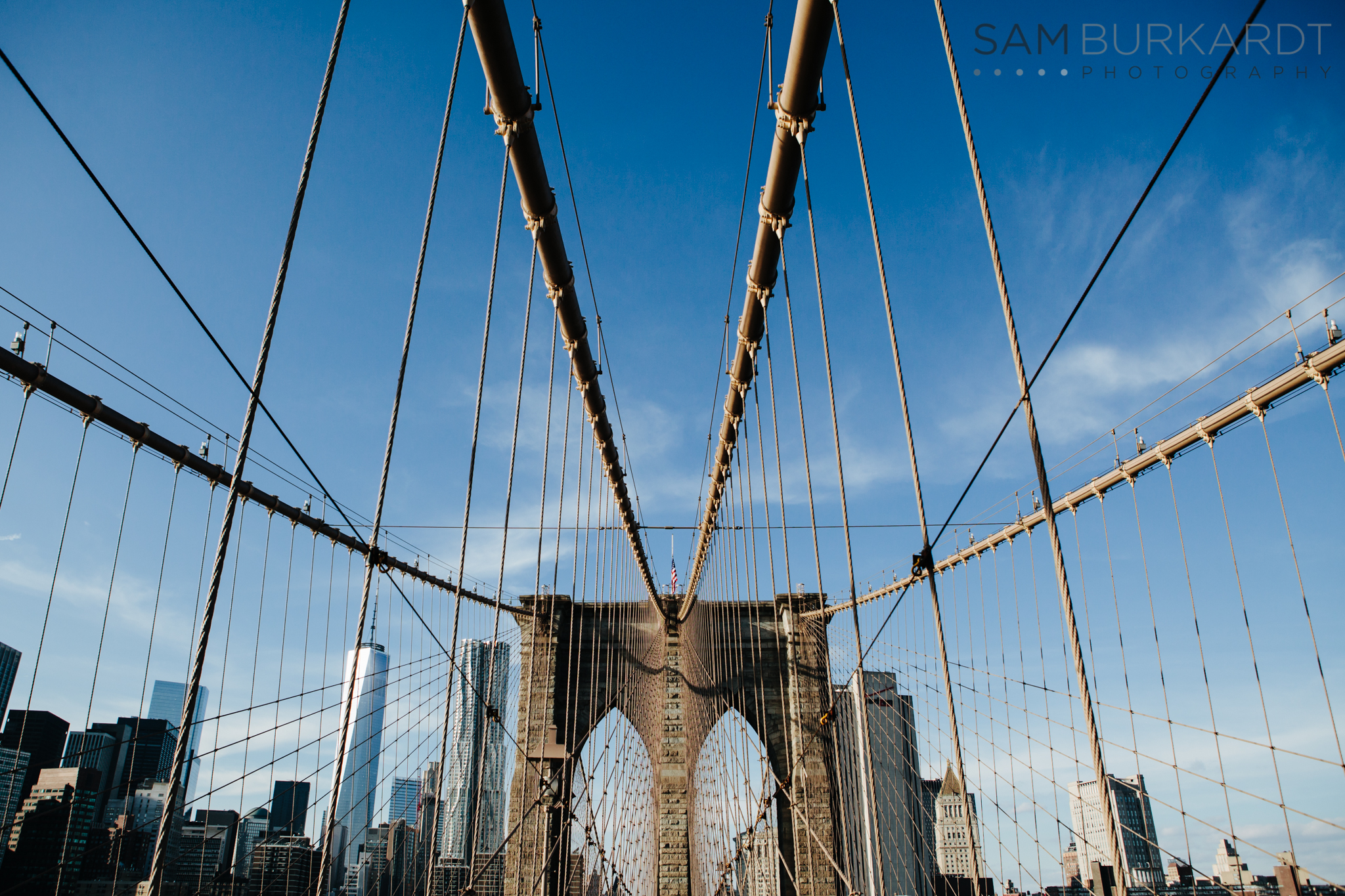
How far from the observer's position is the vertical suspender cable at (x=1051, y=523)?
1.88 meters

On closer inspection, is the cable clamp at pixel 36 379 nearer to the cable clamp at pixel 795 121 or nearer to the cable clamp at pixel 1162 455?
the cable clamp at pixel 795 121

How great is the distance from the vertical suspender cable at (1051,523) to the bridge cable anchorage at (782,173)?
1.40 metres

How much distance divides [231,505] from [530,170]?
10.8ft

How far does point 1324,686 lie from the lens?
4.02 metres

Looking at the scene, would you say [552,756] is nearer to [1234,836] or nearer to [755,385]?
[755,385]

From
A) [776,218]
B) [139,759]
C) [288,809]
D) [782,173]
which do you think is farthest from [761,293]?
[288,809]

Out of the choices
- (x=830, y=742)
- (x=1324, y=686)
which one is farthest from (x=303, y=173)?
(x=830, y=742)

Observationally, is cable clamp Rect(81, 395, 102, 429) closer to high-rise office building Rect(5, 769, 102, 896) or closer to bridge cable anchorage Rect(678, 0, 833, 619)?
high-rise office building Rect(5, 769, 102, 896)

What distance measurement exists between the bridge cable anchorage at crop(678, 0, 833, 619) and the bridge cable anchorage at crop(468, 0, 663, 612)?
58.8 inches

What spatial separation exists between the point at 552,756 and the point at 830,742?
10704 millimetres

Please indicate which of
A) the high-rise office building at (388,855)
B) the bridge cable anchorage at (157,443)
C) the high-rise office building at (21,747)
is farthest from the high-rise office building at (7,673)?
the high-rise office building at (388,855)

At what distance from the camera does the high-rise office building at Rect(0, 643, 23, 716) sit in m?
3.77

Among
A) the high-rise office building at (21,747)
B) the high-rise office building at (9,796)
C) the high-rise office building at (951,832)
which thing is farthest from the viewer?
the high-rise office building at (951,832)

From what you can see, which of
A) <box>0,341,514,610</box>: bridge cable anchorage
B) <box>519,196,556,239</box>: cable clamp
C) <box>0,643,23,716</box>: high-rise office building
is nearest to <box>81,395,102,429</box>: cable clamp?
<box>0,341,514,610</box>: bridge cable anchorage
